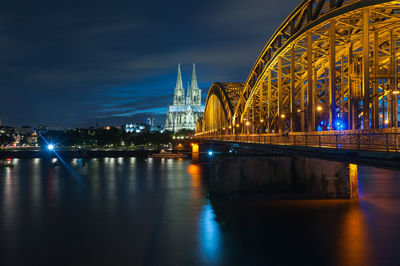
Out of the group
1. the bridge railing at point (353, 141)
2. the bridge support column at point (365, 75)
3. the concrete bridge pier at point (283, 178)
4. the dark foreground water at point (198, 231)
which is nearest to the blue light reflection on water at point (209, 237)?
the dark foreground water at point (198, 231)

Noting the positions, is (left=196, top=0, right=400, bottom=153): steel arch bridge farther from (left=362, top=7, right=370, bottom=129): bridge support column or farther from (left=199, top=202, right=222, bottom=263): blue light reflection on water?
(left=199, top=202, right=222, bottom=263): blue light reflection on water

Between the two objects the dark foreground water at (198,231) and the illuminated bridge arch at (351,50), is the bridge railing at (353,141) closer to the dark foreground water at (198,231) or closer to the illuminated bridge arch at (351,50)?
the illuminated bridge arch at (351,50)

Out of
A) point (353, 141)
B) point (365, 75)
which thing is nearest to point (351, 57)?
point (365, 75)

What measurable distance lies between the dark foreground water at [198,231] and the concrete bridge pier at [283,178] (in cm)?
105

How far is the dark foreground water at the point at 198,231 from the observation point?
2312cm

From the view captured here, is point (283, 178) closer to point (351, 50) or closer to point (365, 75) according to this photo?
point (351, 50)

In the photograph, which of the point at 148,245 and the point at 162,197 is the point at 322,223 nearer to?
the point at 148,245

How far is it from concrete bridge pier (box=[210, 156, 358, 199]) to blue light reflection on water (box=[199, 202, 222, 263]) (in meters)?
3.60

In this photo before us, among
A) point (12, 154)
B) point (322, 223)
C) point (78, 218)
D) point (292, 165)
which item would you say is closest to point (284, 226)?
point (322, 223)

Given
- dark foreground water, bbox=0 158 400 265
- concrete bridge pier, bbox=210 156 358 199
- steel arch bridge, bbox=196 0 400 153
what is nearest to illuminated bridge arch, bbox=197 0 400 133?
steel arch bridge, bbox=196 0 400 153

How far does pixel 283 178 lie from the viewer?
1438 inches

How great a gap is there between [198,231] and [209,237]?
76.6 inches

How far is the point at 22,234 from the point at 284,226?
17414 millimetres

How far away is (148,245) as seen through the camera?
84.0ft
